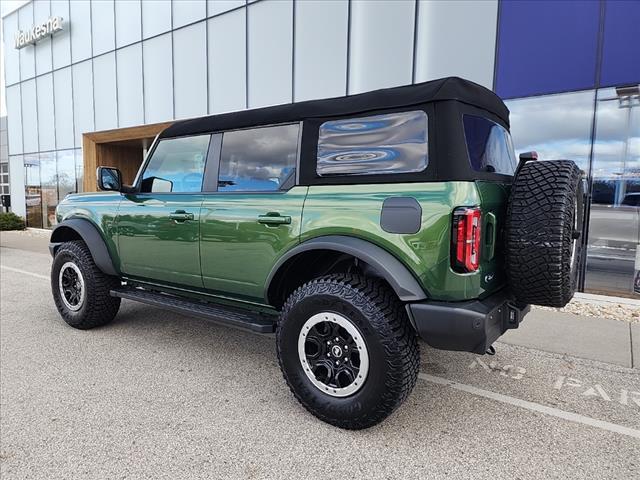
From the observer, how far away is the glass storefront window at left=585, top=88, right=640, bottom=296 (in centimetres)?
655

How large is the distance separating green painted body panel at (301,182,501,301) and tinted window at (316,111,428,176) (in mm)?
146

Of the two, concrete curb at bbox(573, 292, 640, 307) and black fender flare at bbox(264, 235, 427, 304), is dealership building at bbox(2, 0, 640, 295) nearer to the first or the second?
concrete curb at bbox(573, 292, 640, 307)

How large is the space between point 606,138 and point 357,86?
4444mm

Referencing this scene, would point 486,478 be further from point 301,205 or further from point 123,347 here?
point 123,347

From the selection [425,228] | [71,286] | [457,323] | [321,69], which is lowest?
[71,286]

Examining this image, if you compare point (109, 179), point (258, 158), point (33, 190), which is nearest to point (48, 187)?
point (33, 190)

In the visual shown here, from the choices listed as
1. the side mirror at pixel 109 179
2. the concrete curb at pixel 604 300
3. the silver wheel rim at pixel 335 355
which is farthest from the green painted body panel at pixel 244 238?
the concrete curb at pixel 604 300

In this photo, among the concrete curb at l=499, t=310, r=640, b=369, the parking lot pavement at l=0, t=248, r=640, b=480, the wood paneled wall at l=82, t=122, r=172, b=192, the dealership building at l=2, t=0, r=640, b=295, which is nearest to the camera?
the parking lot pavement at l=0, t=248, r=640, b=480

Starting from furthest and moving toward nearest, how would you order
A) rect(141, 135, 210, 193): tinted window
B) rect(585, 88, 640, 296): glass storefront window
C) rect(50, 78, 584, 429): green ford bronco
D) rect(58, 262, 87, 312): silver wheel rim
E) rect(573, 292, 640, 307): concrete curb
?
rect(585, 88, 640, 296): glass storefront window, rect(573, 292, 640, 307): concrete curb, rect(58, 262, 87, 312): silver wheel rim, rect(141, 135, 210, 193): tinted window, rect(50, 78, 584, 429): green ford bronco

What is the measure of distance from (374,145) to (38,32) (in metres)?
18.6

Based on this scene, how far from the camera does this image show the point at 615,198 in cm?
671

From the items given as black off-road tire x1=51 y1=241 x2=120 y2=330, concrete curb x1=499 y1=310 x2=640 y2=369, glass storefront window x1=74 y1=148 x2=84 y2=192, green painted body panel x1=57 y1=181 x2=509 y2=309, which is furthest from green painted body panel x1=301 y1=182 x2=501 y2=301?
glass storefront window x1=74 y1=148 x2=84 y2=192

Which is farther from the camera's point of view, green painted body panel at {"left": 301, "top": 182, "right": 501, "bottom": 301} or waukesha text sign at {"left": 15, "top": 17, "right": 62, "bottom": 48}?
waukesha text sign at {"left": 15, "top": 17, "right": 62, "bottom": 48}

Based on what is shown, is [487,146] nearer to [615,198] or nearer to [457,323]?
[457,323]
